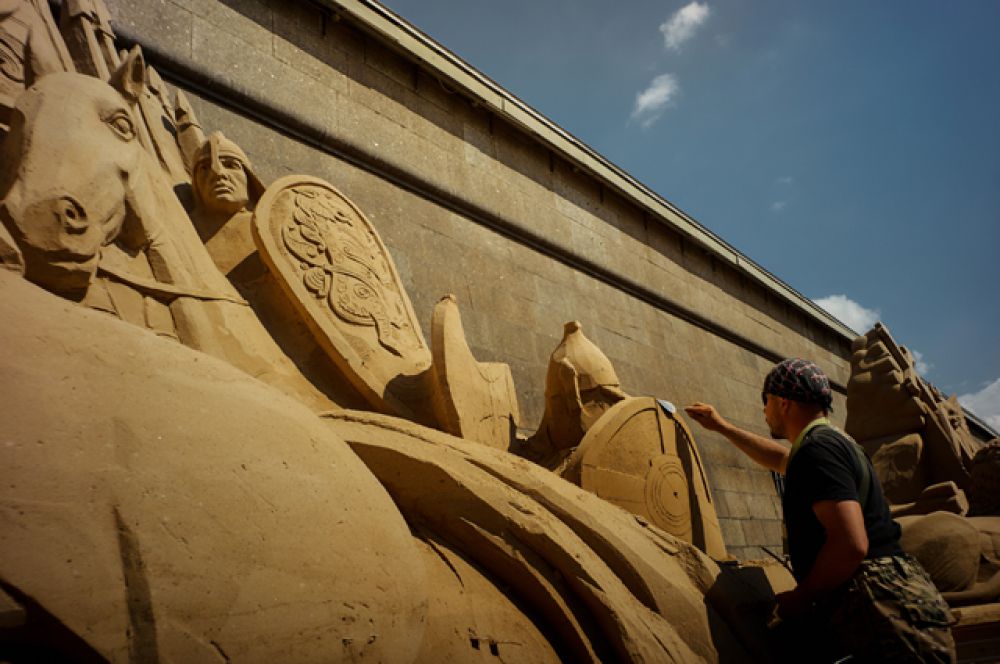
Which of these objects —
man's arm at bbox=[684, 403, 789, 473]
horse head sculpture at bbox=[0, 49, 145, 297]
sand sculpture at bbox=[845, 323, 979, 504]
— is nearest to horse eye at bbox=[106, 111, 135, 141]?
horse head sculpture at bbox=[0, 49, 145, 297]

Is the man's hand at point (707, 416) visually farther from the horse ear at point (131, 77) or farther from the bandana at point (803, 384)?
the horse ear at point (131, 77)

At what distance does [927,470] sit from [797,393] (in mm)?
5230

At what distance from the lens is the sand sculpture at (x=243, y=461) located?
974mm

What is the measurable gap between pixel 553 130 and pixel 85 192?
5.42 m

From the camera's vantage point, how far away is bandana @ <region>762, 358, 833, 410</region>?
1788 mm

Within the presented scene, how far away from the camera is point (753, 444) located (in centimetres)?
218

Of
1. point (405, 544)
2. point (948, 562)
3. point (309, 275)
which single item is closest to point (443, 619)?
point (405, 544)

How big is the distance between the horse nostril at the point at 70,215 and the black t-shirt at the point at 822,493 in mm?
1912

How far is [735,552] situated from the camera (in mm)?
Answer: 6727

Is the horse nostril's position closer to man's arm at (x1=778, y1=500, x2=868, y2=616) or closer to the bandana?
the bandana

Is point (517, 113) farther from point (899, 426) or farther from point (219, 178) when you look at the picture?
point (899, 426)

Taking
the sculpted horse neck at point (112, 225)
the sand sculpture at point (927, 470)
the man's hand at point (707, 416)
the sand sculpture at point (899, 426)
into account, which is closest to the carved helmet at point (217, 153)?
the sculpted horse neck at point (112, 225)

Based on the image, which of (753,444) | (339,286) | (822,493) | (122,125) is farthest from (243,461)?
(339,286)

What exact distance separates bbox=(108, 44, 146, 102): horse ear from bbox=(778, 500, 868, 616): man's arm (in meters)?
2.66
